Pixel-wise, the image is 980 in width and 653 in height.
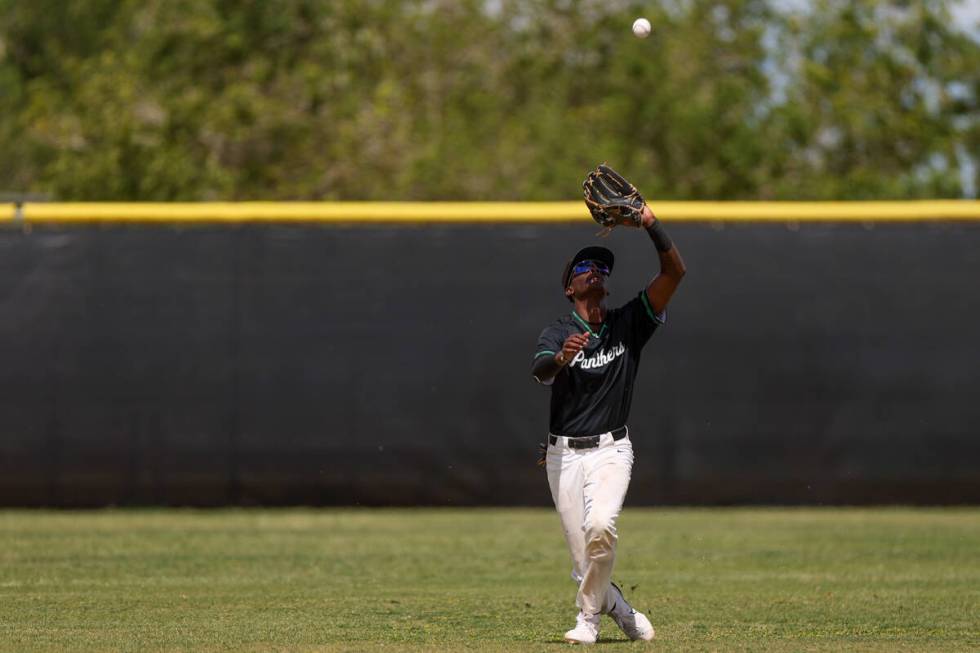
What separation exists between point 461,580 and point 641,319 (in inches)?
122

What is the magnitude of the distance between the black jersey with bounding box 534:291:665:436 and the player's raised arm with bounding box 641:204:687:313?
0.06 meters

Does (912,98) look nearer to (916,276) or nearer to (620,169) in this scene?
(620,169)

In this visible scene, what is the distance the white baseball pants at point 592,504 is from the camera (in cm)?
735

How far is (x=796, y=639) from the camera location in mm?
7668

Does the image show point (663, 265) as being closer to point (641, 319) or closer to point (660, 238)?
point (660, 238)

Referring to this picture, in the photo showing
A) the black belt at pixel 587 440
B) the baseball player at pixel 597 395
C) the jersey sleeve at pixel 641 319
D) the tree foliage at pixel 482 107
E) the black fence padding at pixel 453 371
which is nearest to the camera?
the baseball player at pixel 597 395

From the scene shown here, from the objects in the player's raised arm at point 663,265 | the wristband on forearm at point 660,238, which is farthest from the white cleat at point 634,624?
the wristband on forearm at point 660,238

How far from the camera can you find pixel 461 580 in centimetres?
1022

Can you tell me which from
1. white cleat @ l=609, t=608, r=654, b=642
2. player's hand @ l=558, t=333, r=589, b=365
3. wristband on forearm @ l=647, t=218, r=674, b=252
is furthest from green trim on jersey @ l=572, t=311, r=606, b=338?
white cleat @ l=609, t=608, r=654, b=642

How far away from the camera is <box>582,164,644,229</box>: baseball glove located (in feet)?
24.9

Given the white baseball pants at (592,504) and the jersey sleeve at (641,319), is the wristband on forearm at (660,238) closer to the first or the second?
the jersey sleeve at (641,319)

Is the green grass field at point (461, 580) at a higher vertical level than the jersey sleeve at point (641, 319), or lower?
lower

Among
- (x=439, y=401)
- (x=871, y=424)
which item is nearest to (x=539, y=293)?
(x=439, y=401)

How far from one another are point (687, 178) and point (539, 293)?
12230 mm
